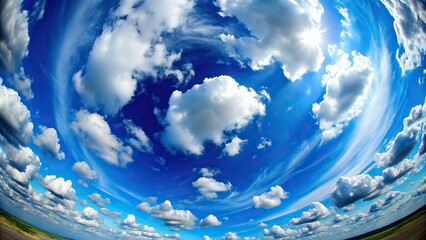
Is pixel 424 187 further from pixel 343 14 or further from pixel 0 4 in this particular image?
pixel 0 4

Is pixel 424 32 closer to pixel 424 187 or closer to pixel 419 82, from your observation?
pixel 419 82

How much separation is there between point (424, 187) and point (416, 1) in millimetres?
25648

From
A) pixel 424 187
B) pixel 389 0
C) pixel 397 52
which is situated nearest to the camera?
pixel 389 0

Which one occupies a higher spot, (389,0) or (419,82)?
(389,0)

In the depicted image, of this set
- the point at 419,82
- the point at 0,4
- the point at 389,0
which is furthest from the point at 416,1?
the point at 0,4

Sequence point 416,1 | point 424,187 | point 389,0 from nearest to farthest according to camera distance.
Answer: point 416,1 → point 389,0 → point 424,187

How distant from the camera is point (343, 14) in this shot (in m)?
20.3

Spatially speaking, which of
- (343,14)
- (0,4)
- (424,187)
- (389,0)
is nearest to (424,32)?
(389,0)

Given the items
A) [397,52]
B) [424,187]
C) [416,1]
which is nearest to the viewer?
[416,1]

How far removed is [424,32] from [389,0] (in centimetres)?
474

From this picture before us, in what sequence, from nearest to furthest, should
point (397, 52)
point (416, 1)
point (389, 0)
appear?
point (416, 1)
point (389, 0)
point (397, 52)

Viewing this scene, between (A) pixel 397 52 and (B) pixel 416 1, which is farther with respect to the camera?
(A) pixel 397 52

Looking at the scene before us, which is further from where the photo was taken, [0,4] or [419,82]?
[419,82]

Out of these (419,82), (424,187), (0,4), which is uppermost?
(0,4)
